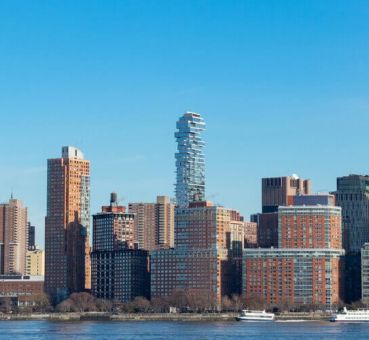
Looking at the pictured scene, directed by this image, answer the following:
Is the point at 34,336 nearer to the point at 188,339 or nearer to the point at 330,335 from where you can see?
the point at 188,339

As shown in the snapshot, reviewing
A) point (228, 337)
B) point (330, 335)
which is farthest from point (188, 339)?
point (330, 335)

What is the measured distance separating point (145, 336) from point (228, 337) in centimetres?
1138

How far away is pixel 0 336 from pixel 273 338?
3688 cm

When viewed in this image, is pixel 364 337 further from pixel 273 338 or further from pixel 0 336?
pixel 0 336

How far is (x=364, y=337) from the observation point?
193m

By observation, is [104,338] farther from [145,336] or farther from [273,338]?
[273,338]

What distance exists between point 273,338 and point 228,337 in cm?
643

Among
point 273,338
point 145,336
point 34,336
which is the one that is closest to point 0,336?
point 34,336

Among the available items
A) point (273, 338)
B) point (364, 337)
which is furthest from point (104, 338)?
point (364, 337)

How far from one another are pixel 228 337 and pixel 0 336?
3073cm

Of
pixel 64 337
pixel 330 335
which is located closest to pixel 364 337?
pixel 330 335

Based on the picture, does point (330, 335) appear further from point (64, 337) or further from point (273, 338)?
point (64, 337)

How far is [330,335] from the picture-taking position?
198 metres

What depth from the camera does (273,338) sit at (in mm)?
189500
